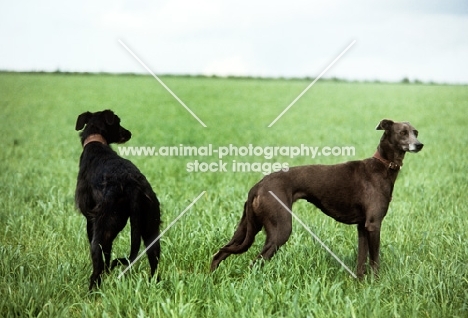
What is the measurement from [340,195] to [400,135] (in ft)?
2.52

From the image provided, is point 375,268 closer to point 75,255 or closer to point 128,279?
point 128,279

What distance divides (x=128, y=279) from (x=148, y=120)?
1222 centimetres

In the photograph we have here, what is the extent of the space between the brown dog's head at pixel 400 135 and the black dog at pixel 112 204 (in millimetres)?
2182

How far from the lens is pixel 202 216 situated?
6.68 metres

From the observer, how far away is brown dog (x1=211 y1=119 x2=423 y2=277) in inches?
186

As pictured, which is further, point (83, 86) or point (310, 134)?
point (83, 86)

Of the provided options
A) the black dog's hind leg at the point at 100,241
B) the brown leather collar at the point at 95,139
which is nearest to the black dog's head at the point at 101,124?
the brown leather collar at the point at 95,139

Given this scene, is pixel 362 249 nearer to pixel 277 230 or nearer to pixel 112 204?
pixel 277 230

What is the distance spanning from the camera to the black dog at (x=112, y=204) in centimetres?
431

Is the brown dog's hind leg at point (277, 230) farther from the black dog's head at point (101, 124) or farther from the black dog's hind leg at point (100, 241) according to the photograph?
the black dog's head at point (101, 124)

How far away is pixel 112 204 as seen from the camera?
430 cm

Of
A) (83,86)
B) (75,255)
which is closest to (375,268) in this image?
(75,255)

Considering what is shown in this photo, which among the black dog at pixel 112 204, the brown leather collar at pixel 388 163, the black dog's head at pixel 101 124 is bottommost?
the black dog at pixel 112 204

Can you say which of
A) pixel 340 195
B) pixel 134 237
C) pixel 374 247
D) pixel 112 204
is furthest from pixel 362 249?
pixel 112 204
